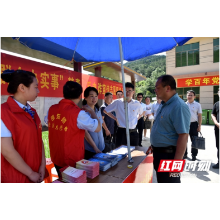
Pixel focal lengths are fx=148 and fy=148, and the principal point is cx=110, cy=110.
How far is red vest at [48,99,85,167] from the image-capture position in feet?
4.43

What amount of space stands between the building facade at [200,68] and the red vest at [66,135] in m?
11.8

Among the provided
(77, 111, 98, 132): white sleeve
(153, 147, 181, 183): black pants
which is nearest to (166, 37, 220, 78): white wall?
(153, 147, 181, 183): black pants

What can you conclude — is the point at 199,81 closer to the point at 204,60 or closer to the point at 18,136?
the point at 204,60

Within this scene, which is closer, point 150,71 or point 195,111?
point 195,111

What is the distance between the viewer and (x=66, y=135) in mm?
1363

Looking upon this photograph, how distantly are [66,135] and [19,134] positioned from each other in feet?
1.30

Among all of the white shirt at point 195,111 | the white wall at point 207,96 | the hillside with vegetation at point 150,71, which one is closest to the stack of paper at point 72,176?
the white shirt at point 195,111

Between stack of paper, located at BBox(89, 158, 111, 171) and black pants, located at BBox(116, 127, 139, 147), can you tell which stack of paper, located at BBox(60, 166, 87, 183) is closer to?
stack of paper, located at BBox(89, 158, 111, 171)

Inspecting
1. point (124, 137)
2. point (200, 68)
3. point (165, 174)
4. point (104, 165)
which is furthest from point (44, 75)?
point (200, 68)

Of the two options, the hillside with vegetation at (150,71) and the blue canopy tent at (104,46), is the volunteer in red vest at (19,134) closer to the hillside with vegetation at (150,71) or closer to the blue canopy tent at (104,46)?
the blue canopy tent at (104,46)

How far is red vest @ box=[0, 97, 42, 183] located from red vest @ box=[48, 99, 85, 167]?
0.26 m

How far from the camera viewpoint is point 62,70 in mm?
3164

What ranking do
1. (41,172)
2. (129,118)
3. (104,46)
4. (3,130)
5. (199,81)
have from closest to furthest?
1. (3,130)
2. (41,172)
3. (104,46)
4. (129,118)
5. (199,81)
